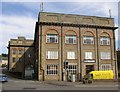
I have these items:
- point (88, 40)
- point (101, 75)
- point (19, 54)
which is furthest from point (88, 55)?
point (19, 54)

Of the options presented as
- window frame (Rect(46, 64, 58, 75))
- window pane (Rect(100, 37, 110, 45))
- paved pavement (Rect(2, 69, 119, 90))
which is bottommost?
paved pavement (Rect(2, 69, 119, 90))

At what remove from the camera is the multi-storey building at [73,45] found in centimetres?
4028

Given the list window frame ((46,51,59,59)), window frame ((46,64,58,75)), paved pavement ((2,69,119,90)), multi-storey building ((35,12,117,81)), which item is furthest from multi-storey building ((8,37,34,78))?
paved pavement ((2,69,119,90))

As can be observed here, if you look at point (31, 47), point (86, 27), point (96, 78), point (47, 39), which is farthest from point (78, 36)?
point (31, 47)

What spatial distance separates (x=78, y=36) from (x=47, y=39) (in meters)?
6.54

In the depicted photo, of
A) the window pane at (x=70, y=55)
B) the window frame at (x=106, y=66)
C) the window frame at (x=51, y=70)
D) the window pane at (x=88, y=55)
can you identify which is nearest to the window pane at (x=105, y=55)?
the window frame at (x=106, y=66)

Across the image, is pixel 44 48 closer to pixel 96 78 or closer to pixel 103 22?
pixel 96 78

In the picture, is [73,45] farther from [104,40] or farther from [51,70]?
[104,40]

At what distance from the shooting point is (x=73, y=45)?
139 ft

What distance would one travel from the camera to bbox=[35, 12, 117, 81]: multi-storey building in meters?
40.3

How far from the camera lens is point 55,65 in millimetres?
40469

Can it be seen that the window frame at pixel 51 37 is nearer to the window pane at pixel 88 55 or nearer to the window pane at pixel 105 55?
the window pane at pixel 88 55

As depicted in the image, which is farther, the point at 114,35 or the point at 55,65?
the point at 114,35

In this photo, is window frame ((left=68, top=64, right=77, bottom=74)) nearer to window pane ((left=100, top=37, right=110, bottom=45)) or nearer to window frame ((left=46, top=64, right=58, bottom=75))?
window frame ((left=46, top=64, right=58, bottom=75))
